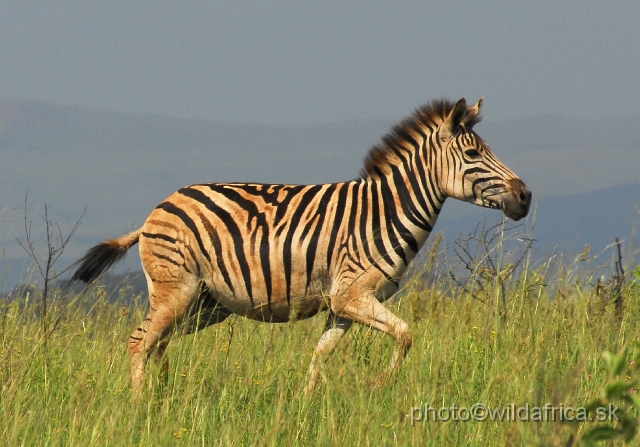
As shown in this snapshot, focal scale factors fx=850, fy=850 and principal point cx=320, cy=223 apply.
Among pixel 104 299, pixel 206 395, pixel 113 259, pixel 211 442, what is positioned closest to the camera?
pixel 211 442

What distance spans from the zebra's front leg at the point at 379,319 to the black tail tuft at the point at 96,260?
209cm

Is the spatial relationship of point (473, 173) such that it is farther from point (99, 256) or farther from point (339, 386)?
point (99, 256)

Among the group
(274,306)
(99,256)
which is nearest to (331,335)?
(274,306)

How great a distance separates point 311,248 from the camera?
627 centimetres

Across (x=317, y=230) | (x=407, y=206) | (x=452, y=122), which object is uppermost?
(x=452, y=122)

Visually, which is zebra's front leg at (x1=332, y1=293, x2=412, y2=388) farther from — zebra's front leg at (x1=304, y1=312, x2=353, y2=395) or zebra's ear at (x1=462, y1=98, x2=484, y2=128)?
zebra's ear at (x1=462, y1=98, x2=484, y2=128)

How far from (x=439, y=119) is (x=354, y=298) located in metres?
1.64

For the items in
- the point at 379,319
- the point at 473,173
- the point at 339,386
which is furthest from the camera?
the point at 473,173

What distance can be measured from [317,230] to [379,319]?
92 centimetres

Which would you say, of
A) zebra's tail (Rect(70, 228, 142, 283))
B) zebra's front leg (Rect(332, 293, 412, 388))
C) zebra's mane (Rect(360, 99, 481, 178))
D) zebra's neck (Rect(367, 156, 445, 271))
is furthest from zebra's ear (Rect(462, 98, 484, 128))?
zebra's tail (Rect(70, 228, 142, 283))

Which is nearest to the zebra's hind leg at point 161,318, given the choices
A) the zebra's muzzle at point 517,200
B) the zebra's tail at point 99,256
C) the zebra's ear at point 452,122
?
the zebra's tail at point 99,256

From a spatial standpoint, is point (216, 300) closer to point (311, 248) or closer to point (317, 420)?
point (311, 248)

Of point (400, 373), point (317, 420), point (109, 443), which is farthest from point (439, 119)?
point (109, 443)

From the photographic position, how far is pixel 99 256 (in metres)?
7.00
